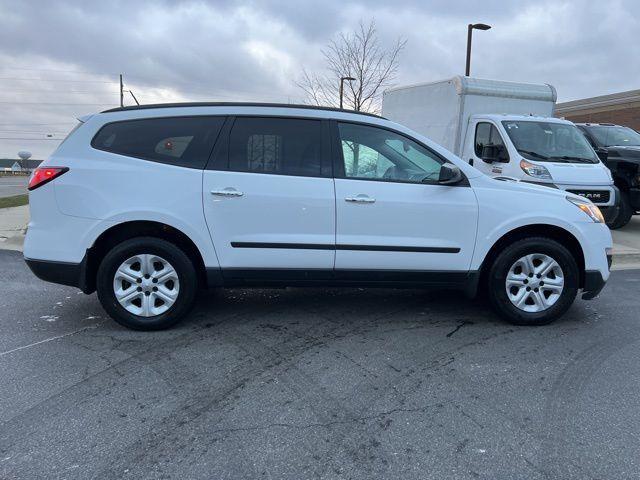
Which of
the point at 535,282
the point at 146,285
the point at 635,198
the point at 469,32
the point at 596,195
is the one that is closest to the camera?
the point at 146,285

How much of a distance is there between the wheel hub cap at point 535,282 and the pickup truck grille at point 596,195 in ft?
14.2

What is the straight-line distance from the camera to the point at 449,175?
4.42 metres

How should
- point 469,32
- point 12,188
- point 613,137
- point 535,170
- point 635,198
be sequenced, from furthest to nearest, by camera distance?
point 12,188, point 469,32, point 613,137, point 635,198, point 535,170

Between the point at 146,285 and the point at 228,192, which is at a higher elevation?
the point at 228,192

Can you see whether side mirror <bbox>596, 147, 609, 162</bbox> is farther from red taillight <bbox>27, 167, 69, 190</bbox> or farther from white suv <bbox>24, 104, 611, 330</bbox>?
red taillight <bbox>27, 167, 69, 190</bbox>

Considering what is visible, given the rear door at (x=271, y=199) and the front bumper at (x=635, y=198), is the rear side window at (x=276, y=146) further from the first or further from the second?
the front bumper at (x=635, y=198)

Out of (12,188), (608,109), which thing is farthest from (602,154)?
(12,188)

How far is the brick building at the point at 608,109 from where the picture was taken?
30.0 m

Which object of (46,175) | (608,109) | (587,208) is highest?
(608,109)

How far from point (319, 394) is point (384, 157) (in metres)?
2.17

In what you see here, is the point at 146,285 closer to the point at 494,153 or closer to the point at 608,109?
the point at 494,153

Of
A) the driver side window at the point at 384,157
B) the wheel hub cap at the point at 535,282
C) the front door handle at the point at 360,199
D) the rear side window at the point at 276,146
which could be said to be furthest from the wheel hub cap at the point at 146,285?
the wheel hub cap at the point at 535,282

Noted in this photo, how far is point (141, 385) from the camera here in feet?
11.5

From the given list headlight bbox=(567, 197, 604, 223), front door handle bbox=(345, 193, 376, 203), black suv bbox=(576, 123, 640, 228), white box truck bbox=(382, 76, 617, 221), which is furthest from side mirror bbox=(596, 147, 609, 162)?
front door handle bbox=(345, 193, 376, 203)
